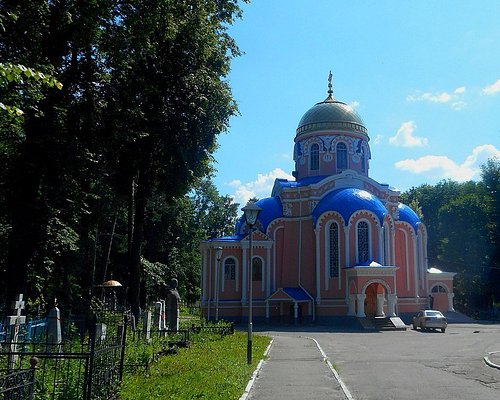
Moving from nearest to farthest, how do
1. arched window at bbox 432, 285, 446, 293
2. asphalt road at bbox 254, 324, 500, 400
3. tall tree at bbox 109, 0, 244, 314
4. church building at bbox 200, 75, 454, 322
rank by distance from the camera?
1. asphalt road at bbox 254, 324, 500, 400
2. tall tree at bbox 109, 0, 244, 314
3. church building at bbox 200, 75, 454, 322
4. arched window at bbox 432, 285, 446, 293

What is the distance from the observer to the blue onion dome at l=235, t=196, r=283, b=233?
38.2m

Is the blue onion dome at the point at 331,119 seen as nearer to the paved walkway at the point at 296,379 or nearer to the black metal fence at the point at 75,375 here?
the paved walkway at the point at 296,379

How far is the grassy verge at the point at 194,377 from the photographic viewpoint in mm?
9000

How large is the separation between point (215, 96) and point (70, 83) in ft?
24.3

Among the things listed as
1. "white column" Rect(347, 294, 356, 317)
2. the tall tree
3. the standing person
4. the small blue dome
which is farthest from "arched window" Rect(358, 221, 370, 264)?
the standing person

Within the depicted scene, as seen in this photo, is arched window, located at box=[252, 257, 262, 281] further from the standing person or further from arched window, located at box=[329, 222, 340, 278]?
the standing person

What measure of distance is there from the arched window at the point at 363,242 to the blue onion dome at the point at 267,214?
607cm

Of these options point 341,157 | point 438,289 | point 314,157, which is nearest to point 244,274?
point 314,157

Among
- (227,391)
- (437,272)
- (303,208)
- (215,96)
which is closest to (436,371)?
(227,391)

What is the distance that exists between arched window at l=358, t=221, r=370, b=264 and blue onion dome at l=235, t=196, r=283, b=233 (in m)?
6.07

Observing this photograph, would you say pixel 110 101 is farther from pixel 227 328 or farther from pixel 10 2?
pixel 227 328

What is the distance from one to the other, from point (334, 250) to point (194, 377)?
2593cm

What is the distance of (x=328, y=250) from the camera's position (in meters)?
35.7

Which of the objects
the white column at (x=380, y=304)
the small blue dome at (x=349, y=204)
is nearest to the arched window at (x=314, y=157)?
the small blue dome at (x=349, y=204)
